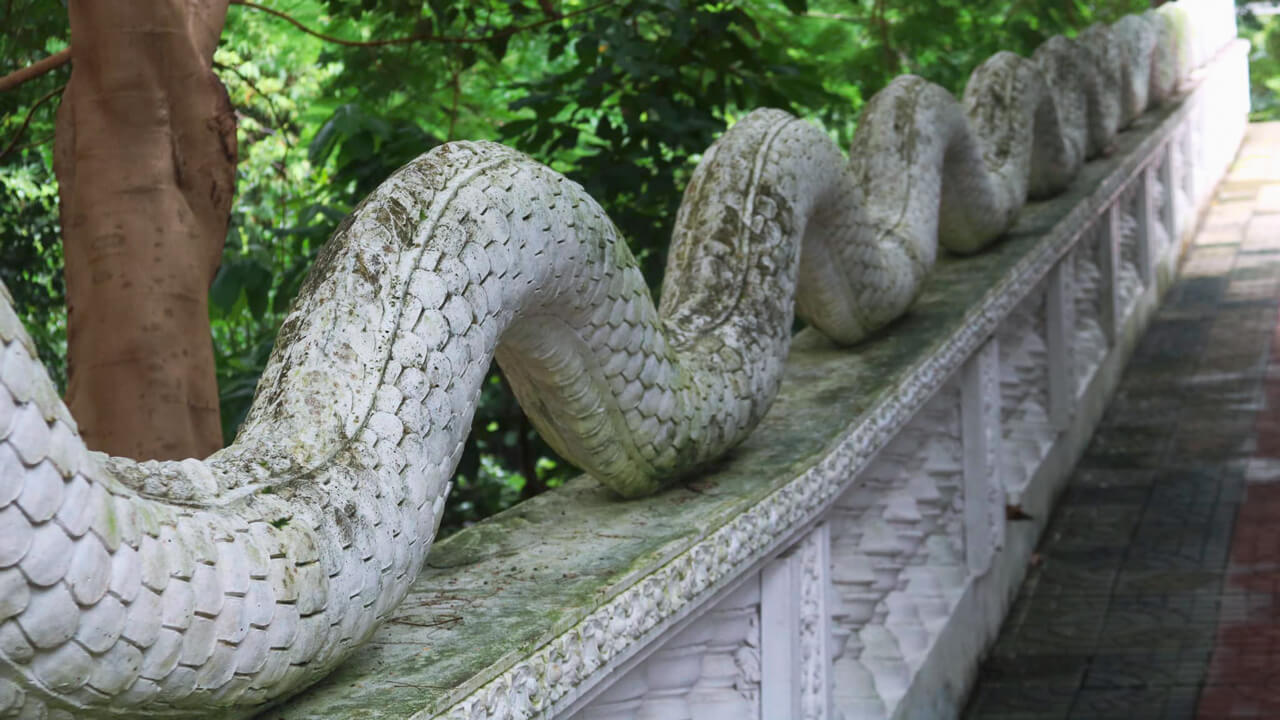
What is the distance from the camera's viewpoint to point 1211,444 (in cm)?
609

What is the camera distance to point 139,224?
228cm

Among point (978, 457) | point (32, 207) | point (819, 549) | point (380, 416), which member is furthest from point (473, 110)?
point (380, 416)

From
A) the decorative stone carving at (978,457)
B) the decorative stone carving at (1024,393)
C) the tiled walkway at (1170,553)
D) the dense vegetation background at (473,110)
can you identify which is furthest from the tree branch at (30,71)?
the decorative stone carving at (1024,393)

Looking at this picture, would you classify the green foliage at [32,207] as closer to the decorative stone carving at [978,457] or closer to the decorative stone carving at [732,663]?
the decorative stone carving at [732,663]

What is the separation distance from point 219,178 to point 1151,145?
603 cm

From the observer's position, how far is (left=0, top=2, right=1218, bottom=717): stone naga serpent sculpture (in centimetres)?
123

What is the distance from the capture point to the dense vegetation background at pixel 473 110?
138 inches

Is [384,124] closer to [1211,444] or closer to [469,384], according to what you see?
[469,384]

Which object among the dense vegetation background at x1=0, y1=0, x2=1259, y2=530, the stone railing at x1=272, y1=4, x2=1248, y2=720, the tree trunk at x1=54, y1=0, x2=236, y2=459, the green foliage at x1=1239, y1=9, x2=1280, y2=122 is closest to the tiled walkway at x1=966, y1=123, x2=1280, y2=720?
the stone railing at x1=272, y1=4, x2=1248, y2=720

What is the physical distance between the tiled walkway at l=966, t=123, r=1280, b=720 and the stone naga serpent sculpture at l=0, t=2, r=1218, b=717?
169cm

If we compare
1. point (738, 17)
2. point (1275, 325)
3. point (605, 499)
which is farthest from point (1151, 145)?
point (605, 499)

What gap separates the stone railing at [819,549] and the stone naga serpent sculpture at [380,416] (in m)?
0.14

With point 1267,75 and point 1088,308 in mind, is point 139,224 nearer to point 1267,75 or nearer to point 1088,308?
point 1088,308

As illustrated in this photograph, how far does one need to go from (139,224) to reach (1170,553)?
12.8ft
